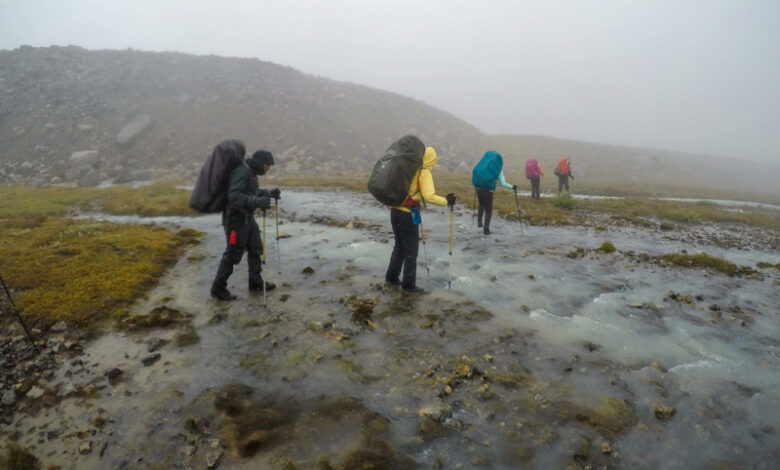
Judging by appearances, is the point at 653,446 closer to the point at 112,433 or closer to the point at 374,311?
the point at 374,311

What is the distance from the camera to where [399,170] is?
8.61 m

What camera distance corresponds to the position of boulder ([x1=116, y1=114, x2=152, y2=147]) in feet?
169

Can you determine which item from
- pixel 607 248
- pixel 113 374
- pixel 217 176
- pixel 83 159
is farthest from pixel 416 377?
pixel 83 159

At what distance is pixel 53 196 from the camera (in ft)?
97.2

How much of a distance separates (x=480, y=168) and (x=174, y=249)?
40.6ft

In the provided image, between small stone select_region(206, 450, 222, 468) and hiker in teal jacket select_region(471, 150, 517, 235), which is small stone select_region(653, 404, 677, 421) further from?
hiker in teal jacket select_region(471, 150, 517, 235)

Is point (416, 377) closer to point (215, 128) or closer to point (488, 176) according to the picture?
point (488, 176)

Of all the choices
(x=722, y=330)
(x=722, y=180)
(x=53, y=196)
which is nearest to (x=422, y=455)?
(x=722, y=330)

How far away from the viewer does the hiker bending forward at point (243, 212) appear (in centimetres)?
853

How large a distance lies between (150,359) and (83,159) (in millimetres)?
50868

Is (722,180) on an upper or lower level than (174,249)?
upper

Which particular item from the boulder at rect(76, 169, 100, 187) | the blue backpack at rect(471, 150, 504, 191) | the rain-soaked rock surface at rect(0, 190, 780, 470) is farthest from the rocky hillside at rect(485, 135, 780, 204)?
the rain-soaked rock surface at rect(0, 190, 780, 470)

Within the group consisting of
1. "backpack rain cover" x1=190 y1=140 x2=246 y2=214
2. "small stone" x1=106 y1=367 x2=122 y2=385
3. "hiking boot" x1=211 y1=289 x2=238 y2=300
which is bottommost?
"small stone" x1=106 y1=367 x2=122 y2=385

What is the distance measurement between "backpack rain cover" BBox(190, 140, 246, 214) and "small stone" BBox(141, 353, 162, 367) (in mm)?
3135
